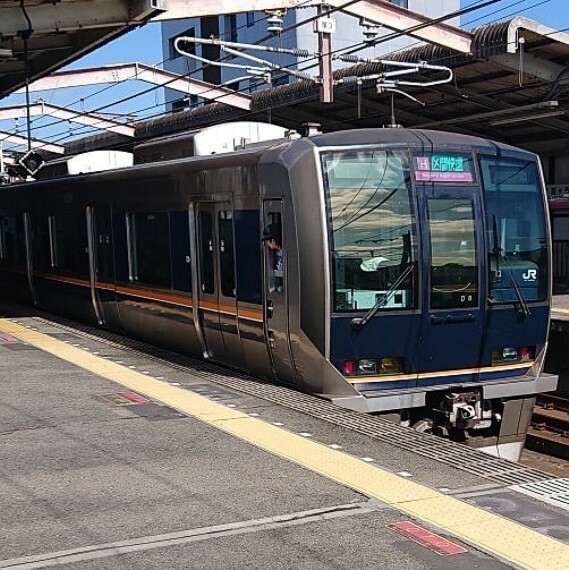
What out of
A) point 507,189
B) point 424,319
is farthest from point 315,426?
point 507,189

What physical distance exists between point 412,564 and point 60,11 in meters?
10.8

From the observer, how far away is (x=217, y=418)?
25.0 feet

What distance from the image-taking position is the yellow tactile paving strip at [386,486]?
188 inches

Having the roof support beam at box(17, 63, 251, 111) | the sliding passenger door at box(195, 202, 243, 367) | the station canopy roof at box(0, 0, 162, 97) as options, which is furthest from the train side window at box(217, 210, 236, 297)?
the roof support beam at box(17, 63, 251, 111)

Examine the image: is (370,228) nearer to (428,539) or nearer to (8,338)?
(428,539)

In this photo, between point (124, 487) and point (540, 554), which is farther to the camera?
point (124, 487)

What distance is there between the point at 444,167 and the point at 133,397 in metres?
3.47

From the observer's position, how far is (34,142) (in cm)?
3619

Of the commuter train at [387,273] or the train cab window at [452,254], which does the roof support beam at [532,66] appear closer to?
the commuter train at [387,273]

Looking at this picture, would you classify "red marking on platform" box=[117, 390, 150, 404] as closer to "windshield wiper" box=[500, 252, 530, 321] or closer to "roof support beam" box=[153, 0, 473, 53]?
"windshield wiper" box=[500, 252, 530, 321]

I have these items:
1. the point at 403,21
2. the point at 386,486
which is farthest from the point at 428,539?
the point at 403,21

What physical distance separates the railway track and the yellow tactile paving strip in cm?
582

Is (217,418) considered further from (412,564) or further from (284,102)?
(284,102)

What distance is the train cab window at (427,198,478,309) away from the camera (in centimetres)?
814
